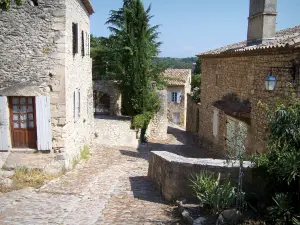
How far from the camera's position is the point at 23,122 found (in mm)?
9102

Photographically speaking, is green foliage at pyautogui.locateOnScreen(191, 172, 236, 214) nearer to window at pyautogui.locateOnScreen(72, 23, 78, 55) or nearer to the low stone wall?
the low stone wall

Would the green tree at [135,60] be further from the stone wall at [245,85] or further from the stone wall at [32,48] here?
the stone wall at [32,48]

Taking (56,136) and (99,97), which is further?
(99,97)

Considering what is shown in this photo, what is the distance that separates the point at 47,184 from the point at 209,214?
4.44 m

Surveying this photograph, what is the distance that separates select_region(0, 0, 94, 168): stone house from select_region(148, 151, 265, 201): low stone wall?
3.68 meters

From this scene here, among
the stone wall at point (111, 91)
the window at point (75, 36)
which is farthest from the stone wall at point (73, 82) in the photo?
the stone wall at point (111, 91)

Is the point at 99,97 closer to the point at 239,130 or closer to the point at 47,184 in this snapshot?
the point at 47,184

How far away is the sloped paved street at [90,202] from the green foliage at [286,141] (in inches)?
80.1

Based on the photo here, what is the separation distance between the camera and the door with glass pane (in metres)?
9.03

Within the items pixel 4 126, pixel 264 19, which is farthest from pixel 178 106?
pixel 4 126

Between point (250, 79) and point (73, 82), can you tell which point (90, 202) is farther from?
point (250, 79)

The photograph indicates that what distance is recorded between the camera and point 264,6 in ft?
41.5

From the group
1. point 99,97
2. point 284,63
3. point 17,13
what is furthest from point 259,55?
point 99,97

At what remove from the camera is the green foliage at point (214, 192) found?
519cm
